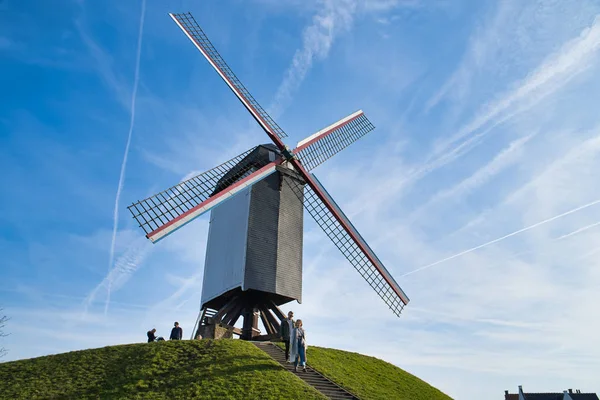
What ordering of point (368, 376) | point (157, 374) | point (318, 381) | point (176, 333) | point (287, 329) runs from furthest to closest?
1. point (176, 333)
2. point (368, 376)
3. point (287, 329)
4. point (318, 381)
5. point (157, 374)

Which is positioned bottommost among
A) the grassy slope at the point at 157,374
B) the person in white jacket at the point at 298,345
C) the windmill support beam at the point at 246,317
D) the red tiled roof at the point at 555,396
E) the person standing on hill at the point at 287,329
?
the grassy slope at the point at 157,374

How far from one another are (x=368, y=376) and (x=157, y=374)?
7766 mm

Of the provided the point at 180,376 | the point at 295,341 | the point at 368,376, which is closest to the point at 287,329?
the point at 295,341

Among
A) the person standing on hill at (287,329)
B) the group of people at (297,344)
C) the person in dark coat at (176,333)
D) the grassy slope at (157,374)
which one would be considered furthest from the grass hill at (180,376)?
the person in dark coat at (176,333)

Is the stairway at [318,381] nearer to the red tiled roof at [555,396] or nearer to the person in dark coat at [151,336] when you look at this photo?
the person in dark coat at [151,336]

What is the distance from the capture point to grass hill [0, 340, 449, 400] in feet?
44.3

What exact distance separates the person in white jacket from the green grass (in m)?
1.32

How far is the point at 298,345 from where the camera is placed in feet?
50.6

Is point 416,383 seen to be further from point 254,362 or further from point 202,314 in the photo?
point 202,314

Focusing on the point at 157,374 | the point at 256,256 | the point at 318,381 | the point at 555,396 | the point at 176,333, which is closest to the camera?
the point at 157,374

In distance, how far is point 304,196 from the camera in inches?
923

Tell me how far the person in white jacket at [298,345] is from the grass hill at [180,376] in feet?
1.98

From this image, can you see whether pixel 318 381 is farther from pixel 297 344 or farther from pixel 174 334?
pixel 174 334

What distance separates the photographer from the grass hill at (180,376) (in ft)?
44.3
